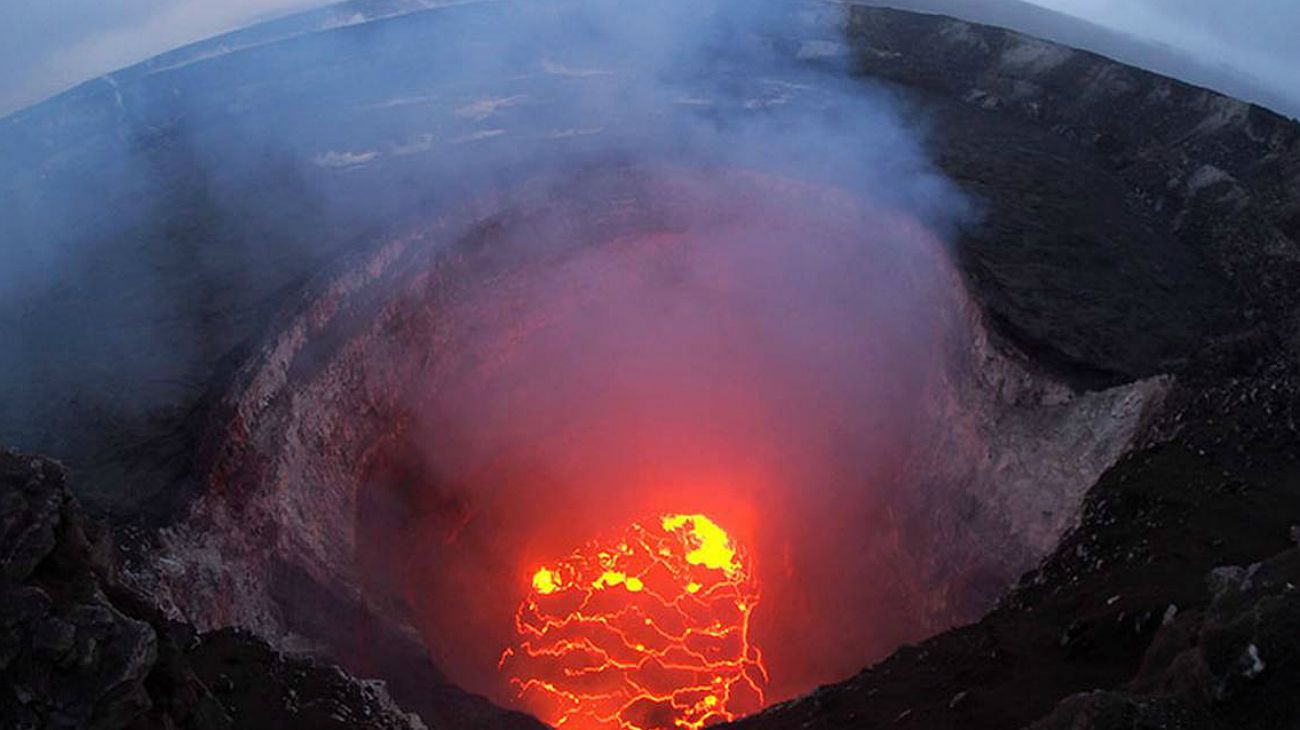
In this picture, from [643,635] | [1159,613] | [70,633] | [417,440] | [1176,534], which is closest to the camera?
[70,633]

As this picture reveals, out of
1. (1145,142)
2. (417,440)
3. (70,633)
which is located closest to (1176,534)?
(70,633)

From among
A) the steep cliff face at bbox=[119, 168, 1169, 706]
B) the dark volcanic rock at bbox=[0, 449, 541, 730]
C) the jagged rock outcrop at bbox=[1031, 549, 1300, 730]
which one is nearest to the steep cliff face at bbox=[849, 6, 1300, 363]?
the steep cliff face at bbox=[119, 168, 1169, 706]

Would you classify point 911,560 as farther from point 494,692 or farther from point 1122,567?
point 494,692

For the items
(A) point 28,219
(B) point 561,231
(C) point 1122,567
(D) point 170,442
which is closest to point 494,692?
(D) point 170,442

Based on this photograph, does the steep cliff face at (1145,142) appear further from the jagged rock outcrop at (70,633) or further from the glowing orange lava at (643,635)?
the jagged rock outcrop at (70,633)

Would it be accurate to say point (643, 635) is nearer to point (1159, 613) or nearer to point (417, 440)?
point (417, 440)

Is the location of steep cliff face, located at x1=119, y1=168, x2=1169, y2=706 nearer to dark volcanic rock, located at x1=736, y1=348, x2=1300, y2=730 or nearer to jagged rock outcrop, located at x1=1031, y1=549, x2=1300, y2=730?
dark volcanic rock, located at x1=736, y1=348, x2=1300, y2=730
